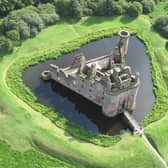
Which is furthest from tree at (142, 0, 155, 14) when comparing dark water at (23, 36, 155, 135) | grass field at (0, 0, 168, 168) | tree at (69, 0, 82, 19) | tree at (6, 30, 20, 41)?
grass field at (0, 0, 168, 168)

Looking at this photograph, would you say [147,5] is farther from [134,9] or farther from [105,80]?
[105,80]

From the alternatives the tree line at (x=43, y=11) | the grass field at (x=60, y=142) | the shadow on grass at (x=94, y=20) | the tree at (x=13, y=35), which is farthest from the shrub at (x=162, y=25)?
the tree at (x=13, y=35)

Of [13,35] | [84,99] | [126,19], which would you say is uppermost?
[13,35]

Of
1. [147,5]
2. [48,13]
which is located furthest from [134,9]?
[48,13]

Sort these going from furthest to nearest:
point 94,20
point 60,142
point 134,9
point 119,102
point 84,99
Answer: point 134,9
point 94,20
point 84,99
point 119,102
point 60,142

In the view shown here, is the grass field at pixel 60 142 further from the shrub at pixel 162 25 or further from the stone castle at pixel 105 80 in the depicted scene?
the shrub at pixel 162 25

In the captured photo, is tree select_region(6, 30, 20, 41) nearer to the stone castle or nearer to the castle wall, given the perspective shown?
the stone castle
